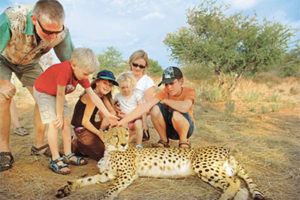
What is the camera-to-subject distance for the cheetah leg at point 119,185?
2074 millimetres

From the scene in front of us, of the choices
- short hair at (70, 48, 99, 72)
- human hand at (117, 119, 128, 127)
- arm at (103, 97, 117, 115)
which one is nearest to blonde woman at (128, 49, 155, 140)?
arm at (103, 97, 117, 115)

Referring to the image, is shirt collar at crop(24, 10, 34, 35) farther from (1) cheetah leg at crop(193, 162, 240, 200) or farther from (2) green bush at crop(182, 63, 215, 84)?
(2) green bush at crop(182, 63, 215, 84)

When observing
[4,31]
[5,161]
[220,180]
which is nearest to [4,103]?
[5,161]

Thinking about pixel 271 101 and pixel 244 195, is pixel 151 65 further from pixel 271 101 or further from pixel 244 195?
pixel 244 195

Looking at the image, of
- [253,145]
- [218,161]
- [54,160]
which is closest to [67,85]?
[54,160]

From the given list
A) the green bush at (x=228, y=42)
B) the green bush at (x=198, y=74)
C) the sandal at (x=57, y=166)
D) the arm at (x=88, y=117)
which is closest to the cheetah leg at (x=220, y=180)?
the arm at (x=88, y=117)

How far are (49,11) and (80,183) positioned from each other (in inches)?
73.8

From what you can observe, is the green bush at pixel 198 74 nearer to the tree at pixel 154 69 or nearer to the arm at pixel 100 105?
the tree at pixel 154 69

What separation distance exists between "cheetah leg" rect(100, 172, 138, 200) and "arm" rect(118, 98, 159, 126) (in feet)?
2.39

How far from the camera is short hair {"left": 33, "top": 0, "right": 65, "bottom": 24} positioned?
90.0 inches

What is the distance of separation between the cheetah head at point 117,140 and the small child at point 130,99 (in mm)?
785

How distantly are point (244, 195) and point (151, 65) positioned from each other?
19.2 meters

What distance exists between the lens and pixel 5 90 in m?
2.74

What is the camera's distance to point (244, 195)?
2068 mm
